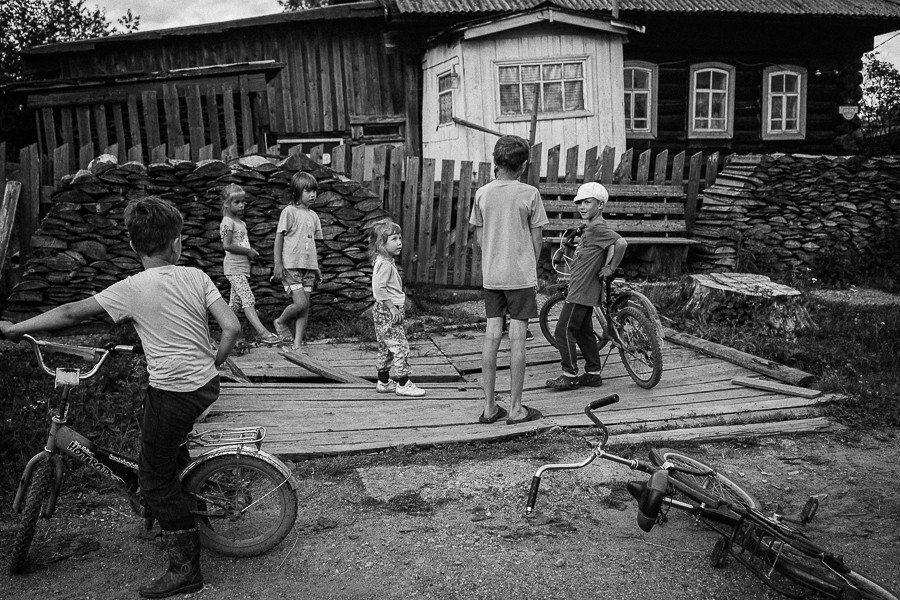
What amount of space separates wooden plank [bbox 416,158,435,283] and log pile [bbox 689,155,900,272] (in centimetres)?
386

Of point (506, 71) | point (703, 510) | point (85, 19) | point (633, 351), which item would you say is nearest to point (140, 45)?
point (85, 19)

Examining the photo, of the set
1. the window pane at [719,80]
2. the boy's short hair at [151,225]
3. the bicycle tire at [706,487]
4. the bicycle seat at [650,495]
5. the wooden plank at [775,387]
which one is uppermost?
the window pane at [719,80]

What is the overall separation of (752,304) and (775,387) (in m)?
1.95

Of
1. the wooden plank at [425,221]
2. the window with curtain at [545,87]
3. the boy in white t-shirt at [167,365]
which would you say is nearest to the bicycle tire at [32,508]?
the boy in white t-shirt at [167,365]

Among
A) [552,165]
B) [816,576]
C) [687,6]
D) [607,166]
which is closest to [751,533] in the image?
[816,576]

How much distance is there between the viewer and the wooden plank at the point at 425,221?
31.6ft

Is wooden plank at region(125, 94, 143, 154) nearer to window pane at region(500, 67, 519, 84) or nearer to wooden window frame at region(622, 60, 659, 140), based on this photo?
window pane at region(500, 67, 519, 84)

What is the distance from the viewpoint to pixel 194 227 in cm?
813

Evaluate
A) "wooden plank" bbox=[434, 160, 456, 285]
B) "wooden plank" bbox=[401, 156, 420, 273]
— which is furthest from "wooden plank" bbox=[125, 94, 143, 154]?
"wooden plank" bbox=[434, 160, 456, 285]

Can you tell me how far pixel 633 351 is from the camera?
19.7 feet

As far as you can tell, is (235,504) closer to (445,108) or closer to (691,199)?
(691,199)

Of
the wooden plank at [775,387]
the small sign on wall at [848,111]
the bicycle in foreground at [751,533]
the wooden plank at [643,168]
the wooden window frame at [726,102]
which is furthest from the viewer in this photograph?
the small sign on wall at [848,111]

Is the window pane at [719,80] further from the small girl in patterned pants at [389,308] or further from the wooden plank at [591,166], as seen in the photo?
the small girl in patterned pants at [389,308]

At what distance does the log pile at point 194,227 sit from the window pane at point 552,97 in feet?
18.6
